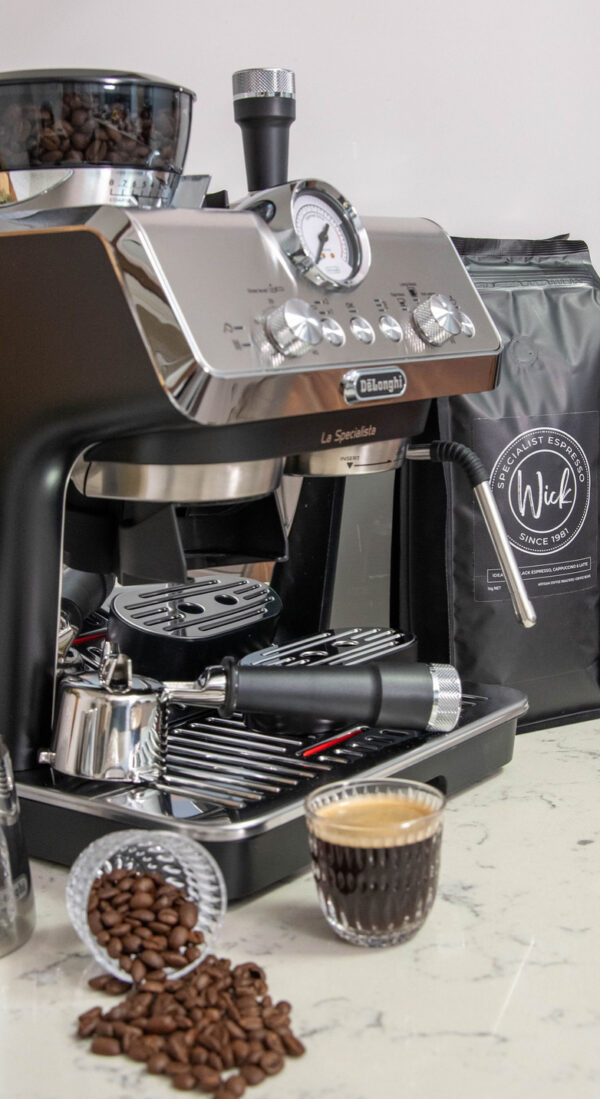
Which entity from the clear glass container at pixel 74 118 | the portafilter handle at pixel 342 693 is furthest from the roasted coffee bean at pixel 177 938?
the clear glass container at pixel 74 118

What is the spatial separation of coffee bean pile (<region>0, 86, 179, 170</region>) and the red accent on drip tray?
0.36 metres

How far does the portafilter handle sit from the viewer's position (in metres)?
0.74

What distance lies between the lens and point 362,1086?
20.5 inches

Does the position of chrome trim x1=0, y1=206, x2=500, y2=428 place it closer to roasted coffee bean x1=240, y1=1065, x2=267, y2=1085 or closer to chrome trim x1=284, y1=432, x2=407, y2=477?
chrome trim x1=284, y1=432, x2=407, y2=477

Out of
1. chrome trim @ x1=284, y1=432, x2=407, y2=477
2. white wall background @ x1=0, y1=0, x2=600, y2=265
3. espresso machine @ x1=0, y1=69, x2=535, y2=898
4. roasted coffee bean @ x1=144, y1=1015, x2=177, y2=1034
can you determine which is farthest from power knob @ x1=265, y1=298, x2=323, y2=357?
white wall background @ x1=0, y1=0, x2=600, y2=265

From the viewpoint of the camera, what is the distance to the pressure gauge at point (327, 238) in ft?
2.32

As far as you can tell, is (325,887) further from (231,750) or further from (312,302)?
(312,302)

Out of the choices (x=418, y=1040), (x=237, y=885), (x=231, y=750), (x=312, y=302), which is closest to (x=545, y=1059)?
(x=418, y=1040)

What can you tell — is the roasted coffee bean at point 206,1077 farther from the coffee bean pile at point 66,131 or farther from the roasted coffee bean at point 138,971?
the coffee bean pile at point 66,131

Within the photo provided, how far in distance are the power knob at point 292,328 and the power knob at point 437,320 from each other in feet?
0.36

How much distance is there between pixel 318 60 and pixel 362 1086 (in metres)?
0.94

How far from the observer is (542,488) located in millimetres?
1001

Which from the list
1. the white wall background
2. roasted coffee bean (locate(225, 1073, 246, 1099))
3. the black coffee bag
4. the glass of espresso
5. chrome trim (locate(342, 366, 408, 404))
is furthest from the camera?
the white wall background

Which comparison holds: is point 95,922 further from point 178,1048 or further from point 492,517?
point 492,517
